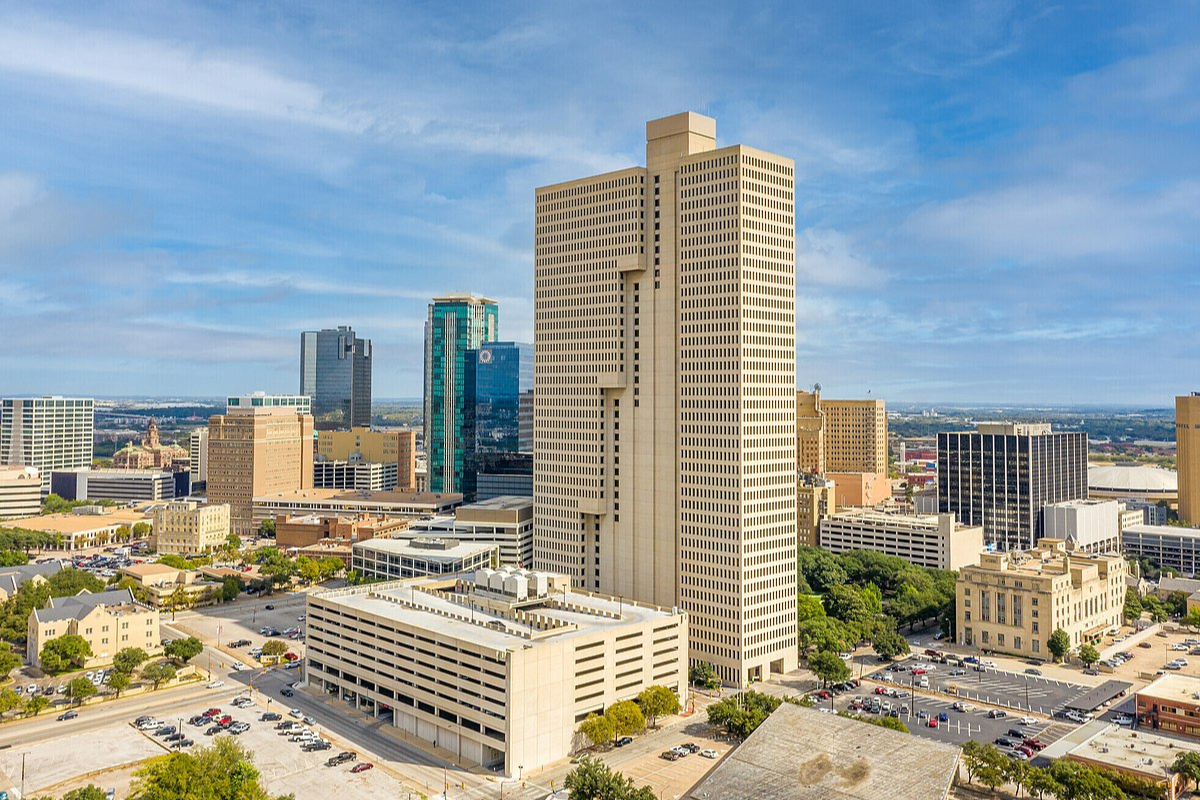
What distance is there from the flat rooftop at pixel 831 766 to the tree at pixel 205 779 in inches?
1551

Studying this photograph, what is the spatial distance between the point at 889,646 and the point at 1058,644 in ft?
83.6

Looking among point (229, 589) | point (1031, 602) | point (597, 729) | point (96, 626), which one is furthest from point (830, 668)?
point (229, 589)

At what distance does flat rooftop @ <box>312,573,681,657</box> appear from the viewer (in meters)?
102

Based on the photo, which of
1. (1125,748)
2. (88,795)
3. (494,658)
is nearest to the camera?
(88,795)

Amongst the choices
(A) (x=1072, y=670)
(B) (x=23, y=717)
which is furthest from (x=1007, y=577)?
(B) (x=23, y=717)

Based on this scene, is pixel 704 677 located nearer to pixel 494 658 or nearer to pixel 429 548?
pixel 494 658

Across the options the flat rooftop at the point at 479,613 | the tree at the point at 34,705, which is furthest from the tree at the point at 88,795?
the tree at the point at 34,705

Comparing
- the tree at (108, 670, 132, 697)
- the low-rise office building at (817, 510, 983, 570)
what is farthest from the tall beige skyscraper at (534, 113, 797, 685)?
the low-rise office building at (817, 510, 983, 570)

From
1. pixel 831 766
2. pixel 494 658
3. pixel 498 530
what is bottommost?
pixel 831 766

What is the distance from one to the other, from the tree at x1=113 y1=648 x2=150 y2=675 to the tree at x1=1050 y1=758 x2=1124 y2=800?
11039cm

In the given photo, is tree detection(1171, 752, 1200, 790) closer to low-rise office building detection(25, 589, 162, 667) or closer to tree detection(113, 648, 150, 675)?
tree detection(113, 648, 150, 675)

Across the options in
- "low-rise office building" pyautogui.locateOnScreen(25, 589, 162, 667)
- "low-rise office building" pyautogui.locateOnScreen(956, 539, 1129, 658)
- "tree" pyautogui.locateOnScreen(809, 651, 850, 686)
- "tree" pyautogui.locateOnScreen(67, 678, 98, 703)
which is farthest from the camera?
"low-rise office building" pyautogui.locateOnScreen(956, 539, 1129, 658)

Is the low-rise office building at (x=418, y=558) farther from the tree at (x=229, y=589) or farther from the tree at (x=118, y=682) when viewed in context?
the tree at (x=118, y=682)

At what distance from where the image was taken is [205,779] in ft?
259
